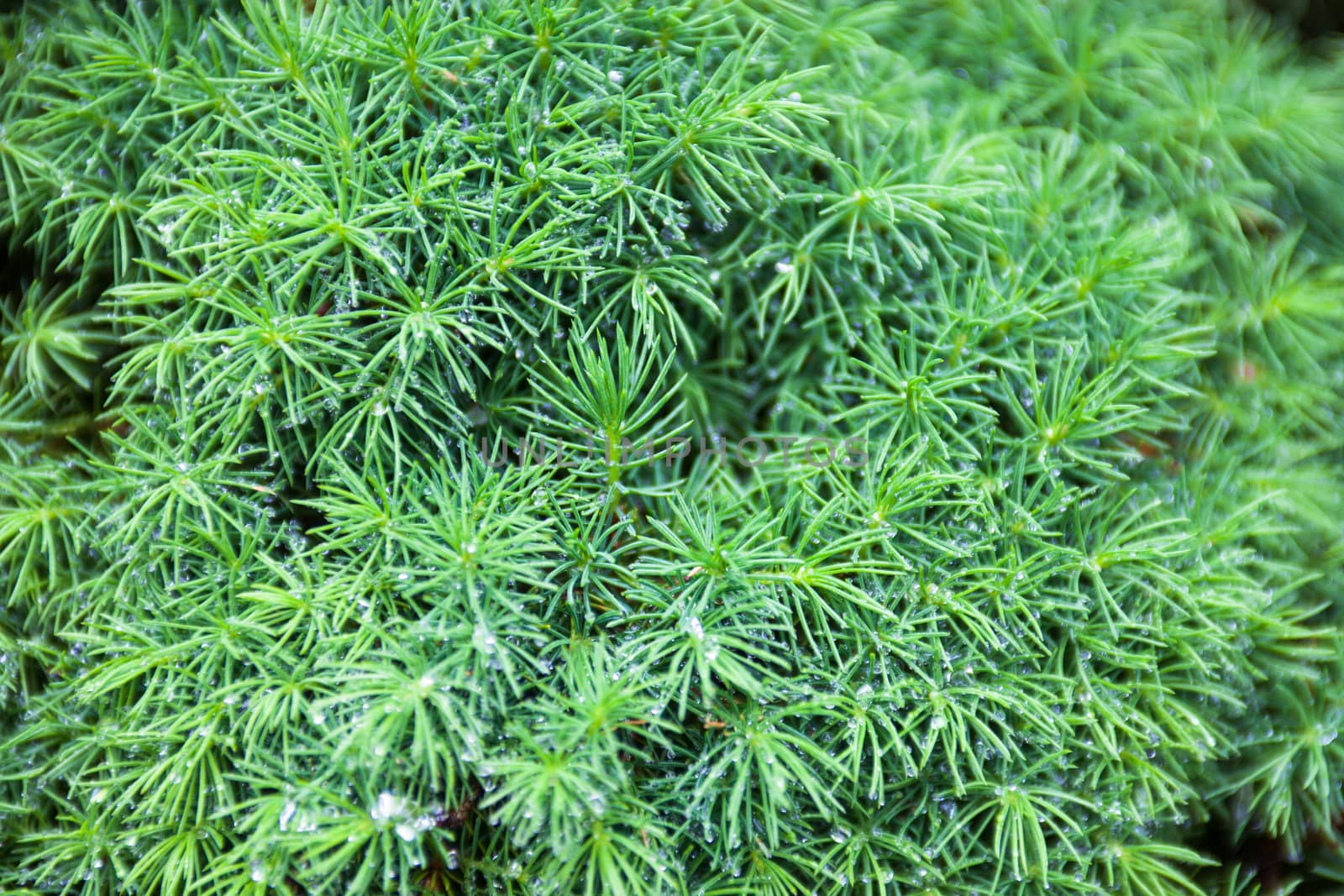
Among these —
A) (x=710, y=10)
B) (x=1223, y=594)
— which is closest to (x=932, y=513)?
(x=1223, y=594)

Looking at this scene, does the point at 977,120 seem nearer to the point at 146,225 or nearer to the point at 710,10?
the point at 710,10

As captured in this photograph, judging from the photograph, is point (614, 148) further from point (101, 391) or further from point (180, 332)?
point (101, 391)

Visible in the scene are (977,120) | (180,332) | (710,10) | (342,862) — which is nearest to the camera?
(342,862)

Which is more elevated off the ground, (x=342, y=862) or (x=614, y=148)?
(x=614, y=148)

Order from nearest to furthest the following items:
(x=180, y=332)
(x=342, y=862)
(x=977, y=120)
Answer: (x=342, y=862) → (x=180, y=332) → (x=977, y=120)

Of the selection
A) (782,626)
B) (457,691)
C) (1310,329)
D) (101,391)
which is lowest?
(101,391)

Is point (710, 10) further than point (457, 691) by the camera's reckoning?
Yes

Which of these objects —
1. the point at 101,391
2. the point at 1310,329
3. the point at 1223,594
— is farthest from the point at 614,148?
the point at 1310,329
